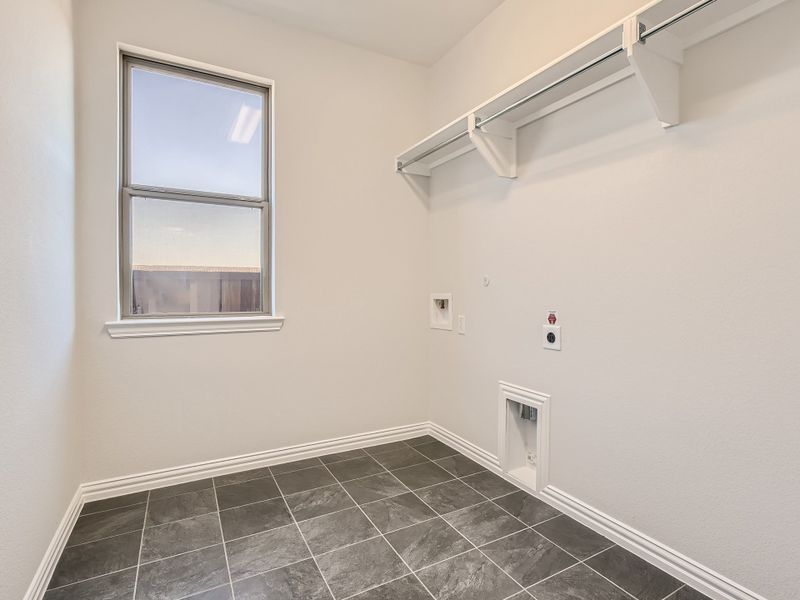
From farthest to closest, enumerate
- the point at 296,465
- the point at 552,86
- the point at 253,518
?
the point at 296,465 < the point at 253,518 < the point at 552,86

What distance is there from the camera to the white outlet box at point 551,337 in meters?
2.20

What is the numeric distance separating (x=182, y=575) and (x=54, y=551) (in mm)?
565

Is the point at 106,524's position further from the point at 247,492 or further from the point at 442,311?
the point at 442,311

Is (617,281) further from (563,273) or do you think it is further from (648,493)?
(648,493)

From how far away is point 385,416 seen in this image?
3.22m

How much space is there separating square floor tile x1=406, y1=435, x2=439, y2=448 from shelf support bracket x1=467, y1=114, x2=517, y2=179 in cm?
201

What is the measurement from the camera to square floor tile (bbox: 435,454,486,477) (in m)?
2.66

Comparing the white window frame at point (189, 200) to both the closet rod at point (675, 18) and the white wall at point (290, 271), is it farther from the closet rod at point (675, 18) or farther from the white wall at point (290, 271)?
the closet rod at point (675, 18)

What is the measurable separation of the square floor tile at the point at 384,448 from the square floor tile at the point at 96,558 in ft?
4.82

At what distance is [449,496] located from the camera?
2.35 meters

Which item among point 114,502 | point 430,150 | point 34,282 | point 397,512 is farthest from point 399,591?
point 430,150

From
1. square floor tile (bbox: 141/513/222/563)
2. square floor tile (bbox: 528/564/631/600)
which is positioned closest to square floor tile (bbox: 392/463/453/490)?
square floor tile (bbox: 528/564/631/600)

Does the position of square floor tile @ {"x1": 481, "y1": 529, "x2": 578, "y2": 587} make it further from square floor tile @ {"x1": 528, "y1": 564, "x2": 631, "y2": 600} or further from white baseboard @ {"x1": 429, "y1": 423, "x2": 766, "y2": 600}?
white baseboard @ {"x1": 429, "y1": 423, "x2": 766, "y2": 600}

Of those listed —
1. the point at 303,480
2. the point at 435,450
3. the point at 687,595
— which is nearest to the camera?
the point at 687,595
